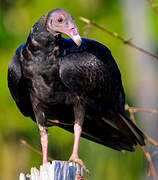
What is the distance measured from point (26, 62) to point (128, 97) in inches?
398

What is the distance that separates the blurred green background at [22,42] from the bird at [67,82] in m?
7.15

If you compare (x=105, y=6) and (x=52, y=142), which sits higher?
(x=105, y=6)

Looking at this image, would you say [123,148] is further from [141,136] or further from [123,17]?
[123,17]

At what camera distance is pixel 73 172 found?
4594 mm

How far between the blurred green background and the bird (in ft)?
23.5

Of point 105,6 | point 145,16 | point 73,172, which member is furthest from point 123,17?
point 73,172

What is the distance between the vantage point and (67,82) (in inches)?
226

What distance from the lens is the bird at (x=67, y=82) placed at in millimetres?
5797

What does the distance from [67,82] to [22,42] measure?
9.72 m

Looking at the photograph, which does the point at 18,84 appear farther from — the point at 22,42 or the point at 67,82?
the point at 22,42

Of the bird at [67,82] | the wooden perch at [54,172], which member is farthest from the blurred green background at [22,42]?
the wooden perch at [54,172]

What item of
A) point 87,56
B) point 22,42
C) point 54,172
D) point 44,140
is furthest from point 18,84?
point 22,42

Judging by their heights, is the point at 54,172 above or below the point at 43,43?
below

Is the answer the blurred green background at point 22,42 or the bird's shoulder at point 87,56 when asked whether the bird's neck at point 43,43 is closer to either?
the bird's shoulder at point 87,56
